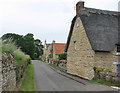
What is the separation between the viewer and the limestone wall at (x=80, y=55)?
41.1 ft

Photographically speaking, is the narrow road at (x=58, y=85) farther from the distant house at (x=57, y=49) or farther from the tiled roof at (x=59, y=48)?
the tiled roof at (x=59, y=48)

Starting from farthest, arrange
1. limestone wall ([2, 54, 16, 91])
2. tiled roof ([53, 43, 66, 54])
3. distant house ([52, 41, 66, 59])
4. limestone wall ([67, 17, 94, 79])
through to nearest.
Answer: tiled roof ([53, 43, 66, 54])
distant house ([52, 41, 66, 59])
limestone wall ([67, 17, 94, 79])
limestone wall ([2, 54, 16, 91])

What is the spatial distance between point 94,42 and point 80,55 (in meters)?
2.97

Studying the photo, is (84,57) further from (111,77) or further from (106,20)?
(106,20)

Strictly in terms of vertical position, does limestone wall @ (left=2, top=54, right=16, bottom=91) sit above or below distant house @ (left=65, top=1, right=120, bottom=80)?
below

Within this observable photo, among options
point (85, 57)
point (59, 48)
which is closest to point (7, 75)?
point (85, 57)

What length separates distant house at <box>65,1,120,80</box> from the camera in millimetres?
12297

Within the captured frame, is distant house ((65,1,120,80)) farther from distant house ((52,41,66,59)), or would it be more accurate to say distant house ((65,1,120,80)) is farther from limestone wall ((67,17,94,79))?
distant house ((52,41,66,59))

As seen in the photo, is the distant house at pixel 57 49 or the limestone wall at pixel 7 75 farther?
the distant house at pixel 57 49

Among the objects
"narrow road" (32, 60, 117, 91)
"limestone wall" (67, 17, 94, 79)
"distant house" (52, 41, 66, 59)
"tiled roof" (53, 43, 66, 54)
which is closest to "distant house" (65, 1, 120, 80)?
"limestone wall" (67, 17, 94, 79)

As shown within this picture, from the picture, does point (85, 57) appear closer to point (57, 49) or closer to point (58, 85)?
point (58, 85)

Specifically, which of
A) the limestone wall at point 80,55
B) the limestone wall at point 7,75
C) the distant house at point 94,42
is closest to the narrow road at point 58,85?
the limestone wall at point 80,55

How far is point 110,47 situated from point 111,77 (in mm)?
3169

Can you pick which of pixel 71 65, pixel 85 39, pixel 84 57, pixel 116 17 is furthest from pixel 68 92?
pixel 116 17
